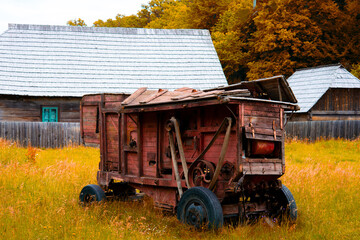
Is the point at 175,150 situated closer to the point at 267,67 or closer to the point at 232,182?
the point at 232,182

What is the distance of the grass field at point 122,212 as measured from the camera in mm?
6383

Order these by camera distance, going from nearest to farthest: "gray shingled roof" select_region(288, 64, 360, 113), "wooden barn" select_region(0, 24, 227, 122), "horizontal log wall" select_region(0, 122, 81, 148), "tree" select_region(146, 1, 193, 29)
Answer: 1. "horizontal log wall" select_region(0, 122, 81, 148)
2. "wooden barn" select_region(0, 24, 227, 122)
3. "gray shingled roof" select_region(288, 64, 360, 113)
4. "tree" select_region(146, 1, 193, 29)

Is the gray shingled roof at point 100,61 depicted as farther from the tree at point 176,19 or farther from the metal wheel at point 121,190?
the metal wheel at point 121,190

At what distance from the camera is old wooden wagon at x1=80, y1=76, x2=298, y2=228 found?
6391mm

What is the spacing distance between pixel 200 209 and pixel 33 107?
1859 centimetres

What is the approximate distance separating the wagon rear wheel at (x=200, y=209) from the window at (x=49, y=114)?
17.9 meters

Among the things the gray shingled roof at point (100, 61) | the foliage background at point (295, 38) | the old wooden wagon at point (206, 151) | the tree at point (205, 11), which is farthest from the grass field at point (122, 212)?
the tree at point (205, 11)

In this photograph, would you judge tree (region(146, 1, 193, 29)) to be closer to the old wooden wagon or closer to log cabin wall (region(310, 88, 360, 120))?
log cabin wall (region(310, 88, 360, 120))

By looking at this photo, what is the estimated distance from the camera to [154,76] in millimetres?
25031

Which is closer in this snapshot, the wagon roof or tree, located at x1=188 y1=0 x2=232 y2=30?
the wagon roof

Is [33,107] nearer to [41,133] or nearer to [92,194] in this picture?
[41,133]

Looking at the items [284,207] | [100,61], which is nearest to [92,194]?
[284,207]

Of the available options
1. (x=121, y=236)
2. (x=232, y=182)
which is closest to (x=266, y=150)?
(x=232, y=182)

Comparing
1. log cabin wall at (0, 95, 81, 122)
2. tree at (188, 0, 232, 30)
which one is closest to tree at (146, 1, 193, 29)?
tree at (188, 0, 232, 30)
